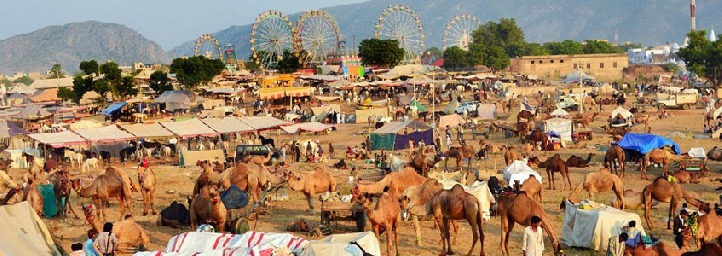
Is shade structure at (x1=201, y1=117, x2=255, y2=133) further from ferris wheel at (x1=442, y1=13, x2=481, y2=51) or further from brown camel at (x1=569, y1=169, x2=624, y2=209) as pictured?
ferris wheel at (x1=442, y1=13, x2=481, y2=51)

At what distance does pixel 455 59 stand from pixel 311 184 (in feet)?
299

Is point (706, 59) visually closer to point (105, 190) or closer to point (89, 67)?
point (89, 67)

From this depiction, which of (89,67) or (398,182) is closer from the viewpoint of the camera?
(398,182)

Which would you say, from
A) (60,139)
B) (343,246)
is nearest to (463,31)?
(60,139)

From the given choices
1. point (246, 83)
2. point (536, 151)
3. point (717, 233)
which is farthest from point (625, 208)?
point (246, 83)

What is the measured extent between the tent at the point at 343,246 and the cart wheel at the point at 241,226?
3.80 metres

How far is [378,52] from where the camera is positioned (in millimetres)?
91625

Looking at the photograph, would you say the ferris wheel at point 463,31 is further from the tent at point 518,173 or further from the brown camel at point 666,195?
the brown camel at point 666,195

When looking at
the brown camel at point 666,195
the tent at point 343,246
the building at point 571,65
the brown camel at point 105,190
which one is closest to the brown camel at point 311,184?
the brown camel at point 105,190

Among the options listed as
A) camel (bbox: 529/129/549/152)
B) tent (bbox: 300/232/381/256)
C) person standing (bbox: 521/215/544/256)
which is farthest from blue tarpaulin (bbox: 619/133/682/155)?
tent (bbox: 300/232/381/256)

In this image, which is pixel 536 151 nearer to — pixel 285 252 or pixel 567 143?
pixel 567 143

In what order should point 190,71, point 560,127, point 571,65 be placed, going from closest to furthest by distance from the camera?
point 560,127
point 190,71
point 571,65

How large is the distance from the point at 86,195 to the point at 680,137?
87.1 ft

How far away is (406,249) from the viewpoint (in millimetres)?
17188
